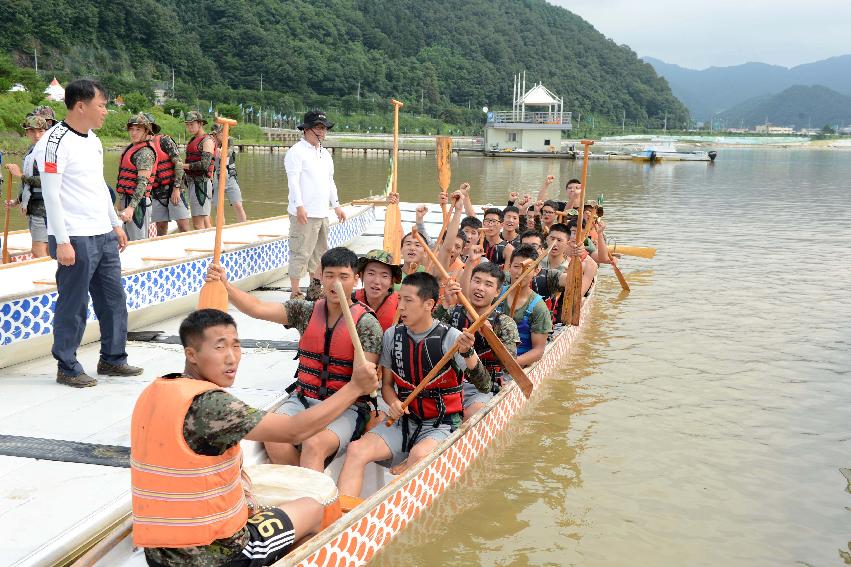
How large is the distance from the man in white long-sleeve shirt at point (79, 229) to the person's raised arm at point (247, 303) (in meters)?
1.31

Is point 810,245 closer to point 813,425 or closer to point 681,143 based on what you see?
point 813,425

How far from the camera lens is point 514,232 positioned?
884 centimetres

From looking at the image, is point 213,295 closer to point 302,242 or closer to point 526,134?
point 302,242

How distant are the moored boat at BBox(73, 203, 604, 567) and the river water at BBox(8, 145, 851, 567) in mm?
242

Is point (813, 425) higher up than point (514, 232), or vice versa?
point (514, 232)

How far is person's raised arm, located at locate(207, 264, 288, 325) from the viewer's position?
4219mm

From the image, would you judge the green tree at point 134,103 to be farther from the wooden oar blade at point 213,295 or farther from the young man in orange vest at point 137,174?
the wooden oar blade at point 213,295

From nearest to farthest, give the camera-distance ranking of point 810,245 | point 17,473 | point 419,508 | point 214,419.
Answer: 1. point 214,419
2. point 17,473
3. point 419,508
4. point 810,245

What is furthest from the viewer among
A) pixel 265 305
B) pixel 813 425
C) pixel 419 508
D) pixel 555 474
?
pixel 813 425

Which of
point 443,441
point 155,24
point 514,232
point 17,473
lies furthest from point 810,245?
point 155,24

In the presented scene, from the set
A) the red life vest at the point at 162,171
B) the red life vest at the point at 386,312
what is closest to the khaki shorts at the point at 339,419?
the red life vest at the point at 386,312

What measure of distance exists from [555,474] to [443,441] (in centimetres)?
136

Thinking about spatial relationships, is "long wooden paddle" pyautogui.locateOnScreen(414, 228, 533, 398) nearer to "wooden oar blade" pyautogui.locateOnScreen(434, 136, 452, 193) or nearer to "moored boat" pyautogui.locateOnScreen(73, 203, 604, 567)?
"moored boat" pyautogui.locateOnScreen(73, 203, 604, 567)

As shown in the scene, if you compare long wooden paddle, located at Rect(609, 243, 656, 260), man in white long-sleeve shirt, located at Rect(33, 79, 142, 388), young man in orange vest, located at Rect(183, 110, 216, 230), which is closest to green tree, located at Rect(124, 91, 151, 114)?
young man in orange vest, located at Rect(183, 110, 216, 230)
